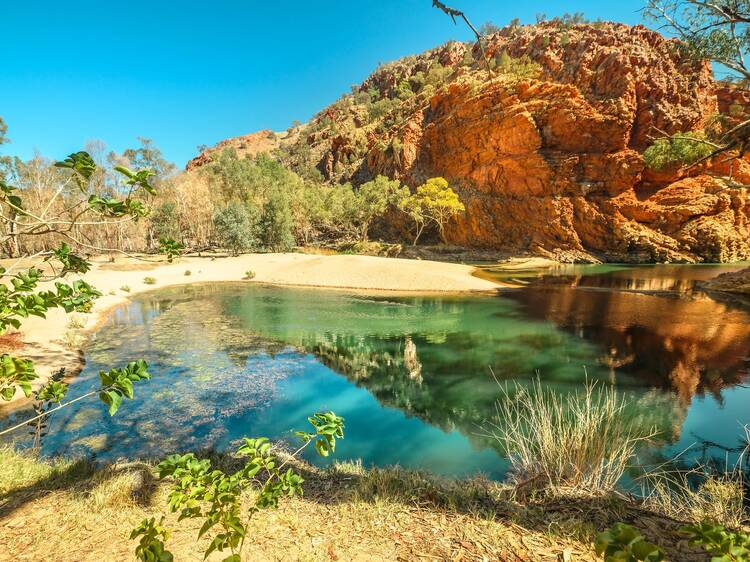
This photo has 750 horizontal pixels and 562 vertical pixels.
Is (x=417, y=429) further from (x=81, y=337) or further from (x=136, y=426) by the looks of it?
(x=81, y=337)

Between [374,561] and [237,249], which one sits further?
[237,249]

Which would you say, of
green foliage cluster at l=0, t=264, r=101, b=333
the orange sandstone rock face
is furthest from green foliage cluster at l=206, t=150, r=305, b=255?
green foliage cluster at l=0, t=264, r=101, b=333

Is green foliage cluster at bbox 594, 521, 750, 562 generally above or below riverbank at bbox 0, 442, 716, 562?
above

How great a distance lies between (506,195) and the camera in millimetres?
46156

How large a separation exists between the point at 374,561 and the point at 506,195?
4818 centimetres

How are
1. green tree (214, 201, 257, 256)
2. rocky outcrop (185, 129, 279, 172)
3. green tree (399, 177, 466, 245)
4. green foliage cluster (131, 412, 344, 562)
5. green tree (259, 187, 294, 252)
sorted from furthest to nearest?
rocky outcrop (185, 129, 279, 172) < green tree (259, 187, 294, 252) < green tree (399, 177, 466, 245) < green tree (214, 201, 257, 256) < green foliage cluster (131, 412, 344, 562)

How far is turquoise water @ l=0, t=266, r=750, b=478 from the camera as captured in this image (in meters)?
6.31

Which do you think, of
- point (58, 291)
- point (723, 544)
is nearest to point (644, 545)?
point (723, 544)

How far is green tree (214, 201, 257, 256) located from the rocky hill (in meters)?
26.0

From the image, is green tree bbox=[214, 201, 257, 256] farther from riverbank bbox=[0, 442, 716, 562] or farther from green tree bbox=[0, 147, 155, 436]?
green tree bbox=[0, 147, 155, 436]

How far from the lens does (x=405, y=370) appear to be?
32.0ft

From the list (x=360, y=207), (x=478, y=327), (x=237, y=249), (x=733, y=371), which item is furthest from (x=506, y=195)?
(x=733, y=371)

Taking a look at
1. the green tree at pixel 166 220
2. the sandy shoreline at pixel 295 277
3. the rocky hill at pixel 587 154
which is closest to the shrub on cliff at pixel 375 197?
the rocky hill at pixel 587 154

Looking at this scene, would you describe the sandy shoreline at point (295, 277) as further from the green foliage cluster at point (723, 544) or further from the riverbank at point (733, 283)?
the green foliage cluster at point (723, 544)
